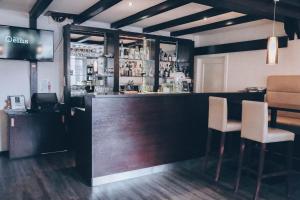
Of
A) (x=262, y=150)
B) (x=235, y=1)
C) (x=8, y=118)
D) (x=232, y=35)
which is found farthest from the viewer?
(x=232, y=35)

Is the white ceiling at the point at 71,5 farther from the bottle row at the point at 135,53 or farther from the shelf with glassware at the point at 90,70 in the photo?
the bottle row at the point at 135,53

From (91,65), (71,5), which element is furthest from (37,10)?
(91,65)

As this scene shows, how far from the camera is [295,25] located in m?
4.58

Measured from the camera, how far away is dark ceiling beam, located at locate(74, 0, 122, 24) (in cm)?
398

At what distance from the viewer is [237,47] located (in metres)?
5.99

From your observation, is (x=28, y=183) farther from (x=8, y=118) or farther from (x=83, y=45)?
(x=83, y=45)

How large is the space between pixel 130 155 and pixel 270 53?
7.86ft

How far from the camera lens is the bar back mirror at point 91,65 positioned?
530 centimetres

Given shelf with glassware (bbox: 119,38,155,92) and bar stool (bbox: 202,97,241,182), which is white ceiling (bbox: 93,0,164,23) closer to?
shelf with glassware (bbox: 119,38,155,92)

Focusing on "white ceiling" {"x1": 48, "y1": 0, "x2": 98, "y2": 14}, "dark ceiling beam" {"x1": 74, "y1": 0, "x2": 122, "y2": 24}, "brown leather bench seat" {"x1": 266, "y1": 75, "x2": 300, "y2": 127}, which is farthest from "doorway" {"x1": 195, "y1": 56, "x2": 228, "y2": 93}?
"white ceiling" {"x1": 48, "y1": 0, "x2": 98, "y2": 14}

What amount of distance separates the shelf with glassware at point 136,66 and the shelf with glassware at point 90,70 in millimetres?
338

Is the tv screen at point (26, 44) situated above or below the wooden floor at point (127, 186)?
above

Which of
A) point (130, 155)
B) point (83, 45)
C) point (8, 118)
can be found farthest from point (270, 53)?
point (8, 118)

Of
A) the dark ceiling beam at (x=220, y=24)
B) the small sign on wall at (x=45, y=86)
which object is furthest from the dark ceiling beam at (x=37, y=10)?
the dark ceiling beam at (x=220, y=24)
